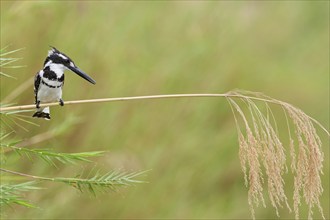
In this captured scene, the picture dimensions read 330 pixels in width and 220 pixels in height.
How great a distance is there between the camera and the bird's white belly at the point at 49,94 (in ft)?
6.72

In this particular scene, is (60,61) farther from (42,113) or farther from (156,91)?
(156,91)

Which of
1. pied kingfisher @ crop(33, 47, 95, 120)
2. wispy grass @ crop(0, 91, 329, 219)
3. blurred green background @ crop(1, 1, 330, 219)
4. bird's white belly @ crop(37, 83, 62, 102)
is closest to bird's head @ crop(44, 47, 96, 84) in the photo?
pied kingfisher @ crop(33, 47, 95, 120)

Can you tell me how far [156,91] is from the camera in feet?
14.5

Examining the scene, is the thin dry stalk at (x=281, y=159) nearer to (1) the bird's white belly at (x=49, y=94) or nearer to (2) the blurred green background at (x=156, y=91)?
(1) the bird's white belly at (x=49, y=94)

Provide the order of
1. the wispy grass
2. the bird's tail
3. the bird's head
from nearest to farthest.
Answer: the wispy grass → the bird's head → the bird's tail

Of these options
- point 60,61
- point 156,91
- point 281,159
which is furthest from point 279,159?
point 156,91

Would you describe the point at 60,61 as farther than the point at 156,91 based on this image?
No

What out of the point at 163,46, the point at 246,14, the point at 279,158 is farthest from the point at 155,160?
the point at 246,14

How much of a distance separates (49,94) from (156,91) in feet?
7.84

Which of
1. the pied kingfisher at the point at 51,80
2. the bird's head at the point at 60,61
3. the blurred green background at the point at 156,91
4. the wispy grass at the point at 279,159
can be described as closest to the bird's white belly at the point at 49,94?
the pied kingfisher at the point at 51,80

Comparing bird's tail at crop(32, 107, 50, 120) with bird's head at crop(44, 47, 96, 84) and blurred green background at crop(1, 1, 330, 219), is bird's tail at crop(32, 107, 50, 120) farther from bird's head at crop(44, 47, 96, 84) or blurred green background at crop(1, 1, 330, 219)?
blurred green background at crop(1, 1, 330, 219)

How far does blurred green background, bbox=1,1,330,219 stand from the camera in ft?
12.2

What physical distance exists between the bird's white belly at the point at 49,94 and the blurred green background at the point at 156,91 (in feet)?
2.36

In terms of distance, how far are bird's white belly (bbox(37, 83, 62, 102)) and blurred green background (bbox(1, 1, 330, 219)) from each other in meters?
0.72
